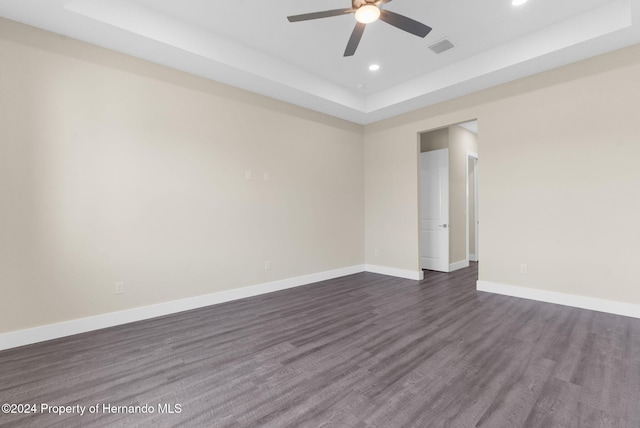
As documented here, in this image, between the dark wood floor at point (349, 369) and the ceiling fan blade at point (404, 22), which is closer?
the dark wood floor at point (349, 369)

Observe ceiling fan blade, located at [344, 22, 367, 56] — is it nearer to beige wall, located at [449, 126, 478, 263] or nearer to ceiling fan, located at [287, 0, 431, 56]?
ceiling fan, located at [287, 0, 431, 56]

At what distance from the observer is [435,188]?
571cm

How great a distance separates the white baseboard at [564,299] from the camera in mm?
3156

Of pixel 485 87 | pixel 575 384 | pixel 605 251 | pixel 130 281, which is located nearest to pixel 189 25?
pixel 130 281

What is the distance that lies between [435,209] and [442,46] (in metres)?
3.04

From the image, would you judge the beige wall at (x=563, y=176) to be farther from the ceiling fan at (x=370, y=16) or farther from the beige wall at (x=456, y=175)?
the ceiling fan at (x=370, y=16)

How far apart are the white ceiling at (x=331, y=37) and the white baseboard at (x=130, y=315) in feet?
9.49

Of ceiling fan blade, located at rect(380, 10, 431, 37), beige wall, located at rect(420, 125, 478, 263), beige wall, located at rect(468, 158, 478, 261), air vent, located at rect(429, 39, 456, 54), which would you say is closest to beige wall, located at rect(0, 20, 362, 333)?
air vent, located at rect(429, 39, 456, 54)

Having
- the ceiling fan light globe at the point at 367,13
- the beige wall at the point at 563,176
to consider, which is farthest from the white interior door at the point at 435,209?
the ceiling fan light globe at the point at 367,13

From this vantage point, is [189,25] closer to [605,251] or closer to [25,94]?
[25,94]

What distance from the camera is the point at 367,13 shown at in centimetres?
232

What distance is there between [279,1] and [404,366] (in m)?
3.52

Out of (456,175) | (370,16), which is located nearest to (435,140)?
(456,175)

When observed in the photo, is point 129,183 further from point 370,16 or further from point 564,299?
point 564,299
